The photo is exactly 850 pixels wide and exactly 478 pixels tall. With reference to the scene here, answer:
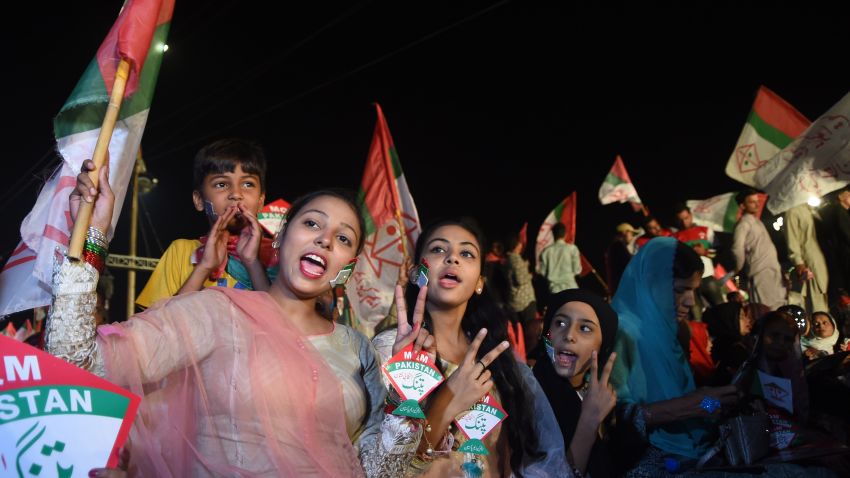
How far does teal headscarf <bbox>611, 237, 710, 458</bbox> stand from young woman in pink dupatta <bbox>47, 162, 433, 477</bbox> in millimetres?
2067

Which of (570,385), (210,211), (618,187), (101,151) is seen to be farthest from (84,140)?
(618,187)

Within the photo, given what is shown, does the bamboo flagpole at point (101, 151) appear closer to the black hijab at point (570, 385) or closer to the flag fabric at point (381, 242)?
the black hijab at point (570, 385)

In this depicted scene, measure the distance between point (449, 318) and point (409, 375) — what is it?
1087mm

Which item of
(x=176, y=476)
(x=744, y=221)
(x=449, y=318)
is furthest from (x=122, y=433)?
(x=744, y=221)

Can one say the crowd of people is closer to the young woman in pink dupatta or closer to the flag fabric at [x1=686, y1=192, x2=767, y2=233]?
the young woman in pink dupatta

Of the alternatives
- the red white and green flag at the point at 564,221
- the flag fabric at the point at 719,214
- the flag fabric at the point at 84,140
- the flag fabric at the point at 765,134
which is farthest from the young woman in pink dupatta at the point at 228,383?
the red white and green flag at the point at 564,221

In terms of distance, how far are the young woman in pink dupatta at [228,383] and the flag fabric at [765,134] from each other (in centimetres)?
615

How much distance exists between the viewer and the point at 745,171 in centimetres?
724

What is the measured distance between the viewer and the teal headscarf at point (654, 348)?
3904mm

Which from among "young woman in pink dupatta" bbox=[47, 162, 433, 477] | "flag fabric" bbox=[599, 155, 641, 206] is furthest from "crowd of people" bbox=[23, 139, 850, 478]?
"flag fabric" bbox=[599, 155, 641, 206]

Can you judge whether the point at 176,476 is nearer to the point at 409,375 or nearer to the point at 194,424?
the point at 194,424

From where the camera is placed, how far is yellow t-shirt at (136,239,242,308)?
3396 millimetres

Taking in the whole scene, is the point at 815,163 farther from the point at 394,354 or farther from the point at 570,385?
the point at 394,354

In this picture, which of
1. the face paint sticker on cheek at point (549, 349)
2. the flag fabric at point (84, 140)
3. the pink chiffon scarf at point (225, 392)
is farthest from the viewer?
the face paint sticker on cheek at point (549, 349)
